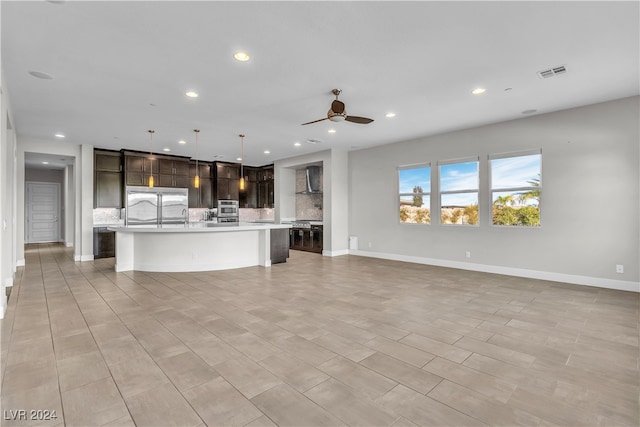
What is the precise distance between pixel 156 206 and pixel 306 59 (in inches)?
276

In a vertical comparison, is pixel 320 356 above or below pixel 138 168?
below

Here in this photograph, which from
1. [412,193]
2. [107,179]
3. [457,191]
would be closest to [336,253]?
[412,193]

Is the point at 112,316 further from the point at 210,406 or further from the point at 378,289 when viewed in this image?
the point at 378,289

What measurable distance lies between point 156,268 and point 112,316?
2586mm

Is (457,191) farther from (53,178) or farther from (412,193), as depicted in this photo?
(53,178)

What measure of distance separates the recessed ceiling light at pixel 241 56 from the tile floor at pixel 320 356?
2.78 m

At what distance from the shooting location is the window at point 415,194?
7.04 metres

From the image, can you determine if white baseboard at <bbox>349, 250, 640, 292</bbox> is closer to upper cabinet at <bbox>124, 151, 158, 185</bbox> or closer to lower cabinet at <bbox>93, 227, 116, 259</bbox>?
upper cabinet at <bbox>124, 151, 158, 185</bbox>

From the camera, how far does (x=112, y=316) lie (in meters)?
3.51

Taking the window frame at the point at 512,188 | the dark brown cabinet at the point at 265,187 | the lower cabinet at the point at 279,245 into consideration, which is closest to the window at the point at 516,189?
the window frame at the point at 512,188

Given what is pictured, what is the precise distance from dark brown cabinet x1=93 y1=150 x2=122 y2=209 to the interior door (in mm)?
5601

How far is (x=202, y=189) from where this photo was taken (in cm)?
984

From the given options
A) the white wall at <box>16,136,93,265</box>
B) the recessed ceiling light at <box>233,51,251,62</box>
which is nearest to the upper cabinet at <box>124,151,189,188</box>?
the white wall at <box>16,136,93,265</box>

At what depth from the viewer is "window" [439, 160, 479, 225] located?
6.30 m
